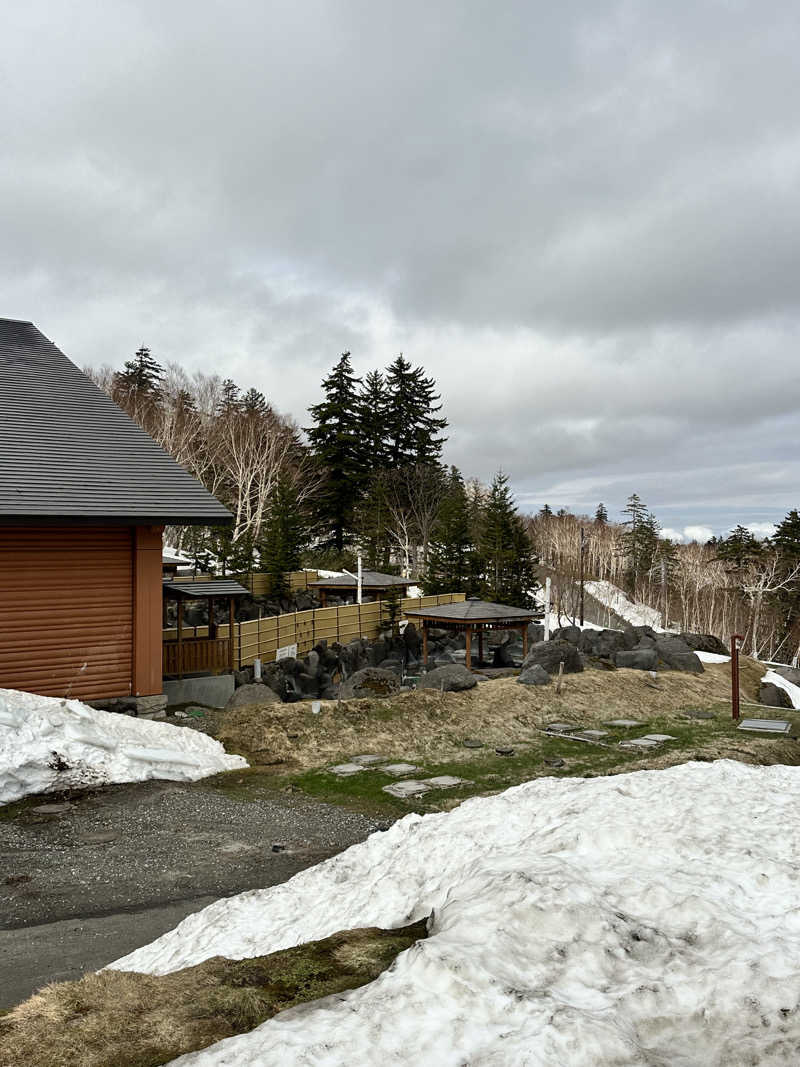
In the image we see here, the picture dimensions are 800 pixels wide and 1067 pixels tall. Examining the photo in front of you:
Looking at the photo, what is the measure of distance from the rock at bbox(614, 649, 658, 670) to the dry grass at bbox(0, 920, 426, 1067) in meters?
16.9

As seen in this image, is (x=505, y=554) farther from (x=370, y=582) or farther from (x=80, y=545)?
(x=80, y=545)

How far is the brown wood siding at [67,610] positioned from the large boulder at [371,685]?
482cm

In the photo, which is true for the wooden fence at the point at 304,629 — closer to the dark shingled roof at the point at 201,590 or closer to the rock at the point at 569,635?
the dark shingled roof at the point at 201,590

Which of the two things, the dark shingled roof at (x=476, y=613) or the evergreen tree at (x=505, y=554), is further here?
the evergreen tree at (x=505, y=554)

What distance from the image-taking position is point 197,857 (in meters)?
7.08

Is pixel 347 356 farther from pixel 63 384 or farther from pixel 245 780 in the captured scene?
pixel 245 780

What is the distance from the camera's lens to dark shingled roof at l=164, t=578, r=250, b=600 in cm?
1703

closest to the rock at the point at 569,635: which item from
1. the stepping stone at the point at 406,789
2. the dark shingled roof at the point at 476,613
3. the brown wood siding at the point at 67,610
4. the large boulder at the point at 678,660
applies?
the large boulder at the point at 678,660

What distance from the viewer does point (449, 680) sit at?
15.5 m

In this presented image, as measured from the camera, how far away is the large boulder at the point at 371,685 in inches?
609

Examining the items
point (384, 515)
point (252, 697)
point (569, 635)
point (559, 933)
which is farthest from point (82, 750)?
point (384, 515)

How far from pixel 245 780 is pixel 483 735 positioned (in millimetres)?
4523

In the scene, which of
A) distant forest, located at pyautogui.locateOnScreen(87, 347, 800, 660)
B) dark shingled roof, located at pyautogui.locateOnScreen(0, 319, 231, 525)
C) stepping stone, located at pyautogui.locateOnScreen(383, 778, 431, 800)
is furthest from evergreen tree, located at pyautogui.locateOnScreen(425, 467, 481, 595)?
stepping stone, located at pyautogui.locateOnScreen(383, 778, 431, 800)

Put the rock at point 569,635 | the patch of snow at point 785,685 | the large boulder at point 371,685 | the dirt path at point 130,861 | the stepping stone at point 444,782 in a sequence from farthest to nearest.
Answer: the rock at point 569,635 < the patch of snow at point 785,685 < the large boulder at point 371,685 < the stepping stone at point 444,782 < the dirt path at point 130,861
